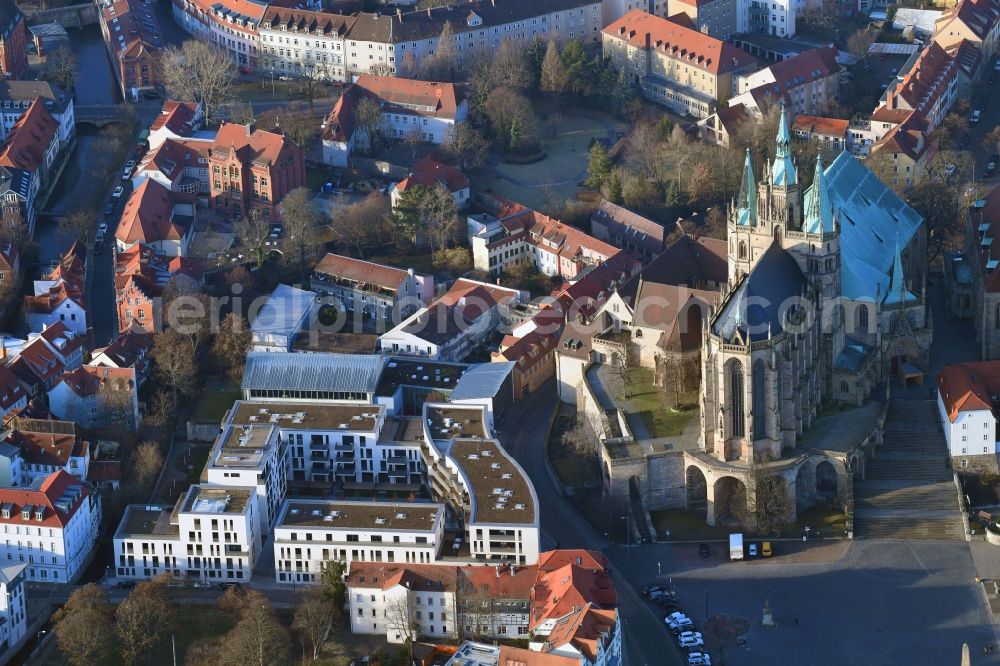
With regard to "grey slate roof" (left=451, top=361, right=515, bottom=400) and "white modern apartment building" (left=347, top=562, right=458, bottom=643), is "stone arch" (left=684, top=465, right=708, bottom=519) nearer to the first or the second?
"grey slate roof" (left=451, top=361, right=515, bottom=400)

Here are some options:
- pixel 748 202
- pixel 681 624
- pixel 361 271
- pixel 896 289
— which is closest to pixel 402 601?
pixel 681 624

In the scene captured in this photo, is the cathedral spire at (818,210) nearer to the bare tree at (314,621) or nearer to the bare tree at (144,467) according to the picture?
the bare tree at (314,621)

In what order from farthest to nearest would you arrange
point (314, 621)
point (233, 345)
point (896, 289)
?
point (233, 345), point (896, 289), point (314, 621)

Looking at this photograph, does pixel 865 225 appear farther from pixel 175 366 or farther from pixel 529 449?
pixel 175 366

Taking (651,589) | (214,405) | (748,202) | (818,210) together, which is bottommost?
(651,589)

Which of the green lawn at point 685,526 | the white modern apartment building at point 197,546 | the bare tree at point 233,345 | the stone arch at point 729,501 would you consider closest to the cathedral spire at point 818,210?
the stone arch at point 729,501
